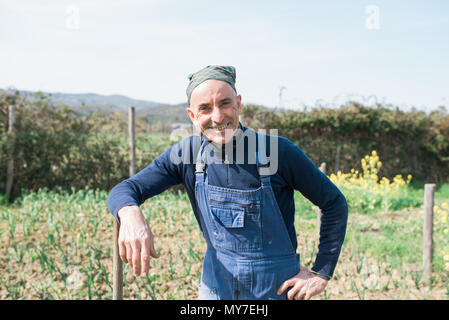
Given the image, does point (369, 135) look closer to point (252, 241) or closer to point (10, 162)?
point (10, 162)

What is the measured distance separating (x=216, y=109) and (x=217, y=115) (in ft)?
0.08

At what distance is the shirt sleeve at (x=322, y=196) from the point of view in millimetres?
1472

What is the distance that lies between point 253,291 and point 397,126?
10.4m

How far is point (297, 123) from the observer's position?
9922 millimetres

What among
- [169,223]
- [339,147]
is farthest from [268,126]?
[169,223]

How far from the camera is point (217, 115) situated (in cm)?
145

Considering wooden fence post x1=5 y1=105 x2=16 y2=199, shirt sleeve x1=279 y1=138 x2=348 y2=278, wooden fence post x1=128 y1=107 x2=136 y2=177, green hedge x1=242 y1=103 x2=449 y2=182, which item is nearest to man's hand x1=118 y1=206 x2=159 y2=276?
shirt sleeve x1=279 y1=138 x2=348 y2=278

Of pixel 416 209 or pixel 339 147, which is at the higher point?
pixel 339 147

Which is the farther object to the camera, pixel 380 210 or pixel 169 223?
pixel 380 210

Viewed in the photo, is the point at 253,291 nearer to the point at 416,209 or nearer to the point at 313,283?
the point at 313,283

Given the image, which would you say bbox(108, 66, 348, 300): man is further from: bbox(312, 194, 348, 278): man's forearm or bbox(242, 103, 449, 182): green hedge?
bbox(242, 103, 449, 182): green hedge

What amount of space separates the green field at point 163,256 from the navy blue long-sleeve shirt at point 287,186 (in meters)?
1.93

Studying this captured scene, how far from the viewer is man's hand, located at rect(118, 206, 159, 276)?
1309 mm

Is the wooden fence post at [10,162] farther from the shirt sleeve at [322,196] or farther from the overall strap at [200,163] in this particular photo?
the shirt sleeve at [322,196]
